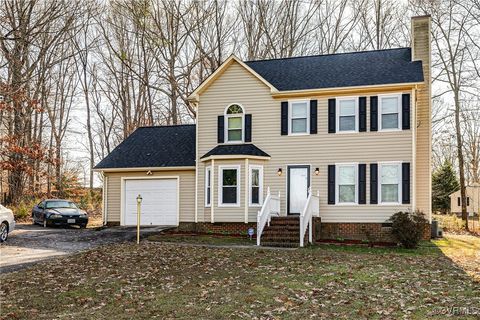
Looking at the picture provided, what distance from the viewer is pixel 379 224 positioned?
20.2 meters

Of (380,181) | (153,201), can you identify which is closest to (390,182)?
(380,181)

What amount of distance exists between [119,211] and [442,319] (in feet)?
61.7

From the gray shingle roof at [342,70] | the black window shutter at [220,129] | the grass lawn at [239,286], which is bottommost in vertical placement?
the grass lawn at [239,286]

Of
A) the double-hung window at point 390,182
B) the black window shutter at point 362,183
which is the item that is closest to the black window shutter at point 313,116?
the black window shutter at point 362,183

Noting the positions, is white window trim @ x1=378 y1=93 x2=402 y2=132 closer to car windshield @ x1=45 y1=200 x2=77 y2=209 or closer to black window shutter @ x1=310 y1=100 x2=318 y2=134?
black window shutter @ x1=310 y1=100 x2=318 y2=134

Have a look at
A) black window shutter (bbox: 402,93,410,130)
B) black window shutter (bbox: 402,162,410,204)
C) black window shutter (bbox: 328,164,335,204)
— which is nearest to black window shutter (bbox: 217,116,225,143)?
black window shutter (bbox: 328,164,335,204)

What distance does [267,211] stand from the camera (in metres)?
19.5

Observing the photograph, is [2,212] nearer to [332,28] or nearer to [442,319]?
[442,319]

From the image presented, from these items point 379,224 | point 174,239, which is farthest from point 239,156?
point 379,224

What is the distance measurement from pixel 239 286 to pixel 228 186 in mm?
10831

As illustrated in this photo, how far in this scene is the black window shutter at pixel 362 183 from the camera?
2038 centimetres

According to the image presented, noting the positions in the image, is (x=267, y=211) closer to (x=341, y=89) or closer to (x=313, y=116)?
(x=313, y=116)

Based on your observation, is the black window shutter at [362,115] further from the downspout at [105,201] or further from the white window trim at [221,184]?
the downspout at [105,201]

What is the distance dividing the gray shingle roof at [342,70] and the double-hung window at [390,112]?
687 mm
